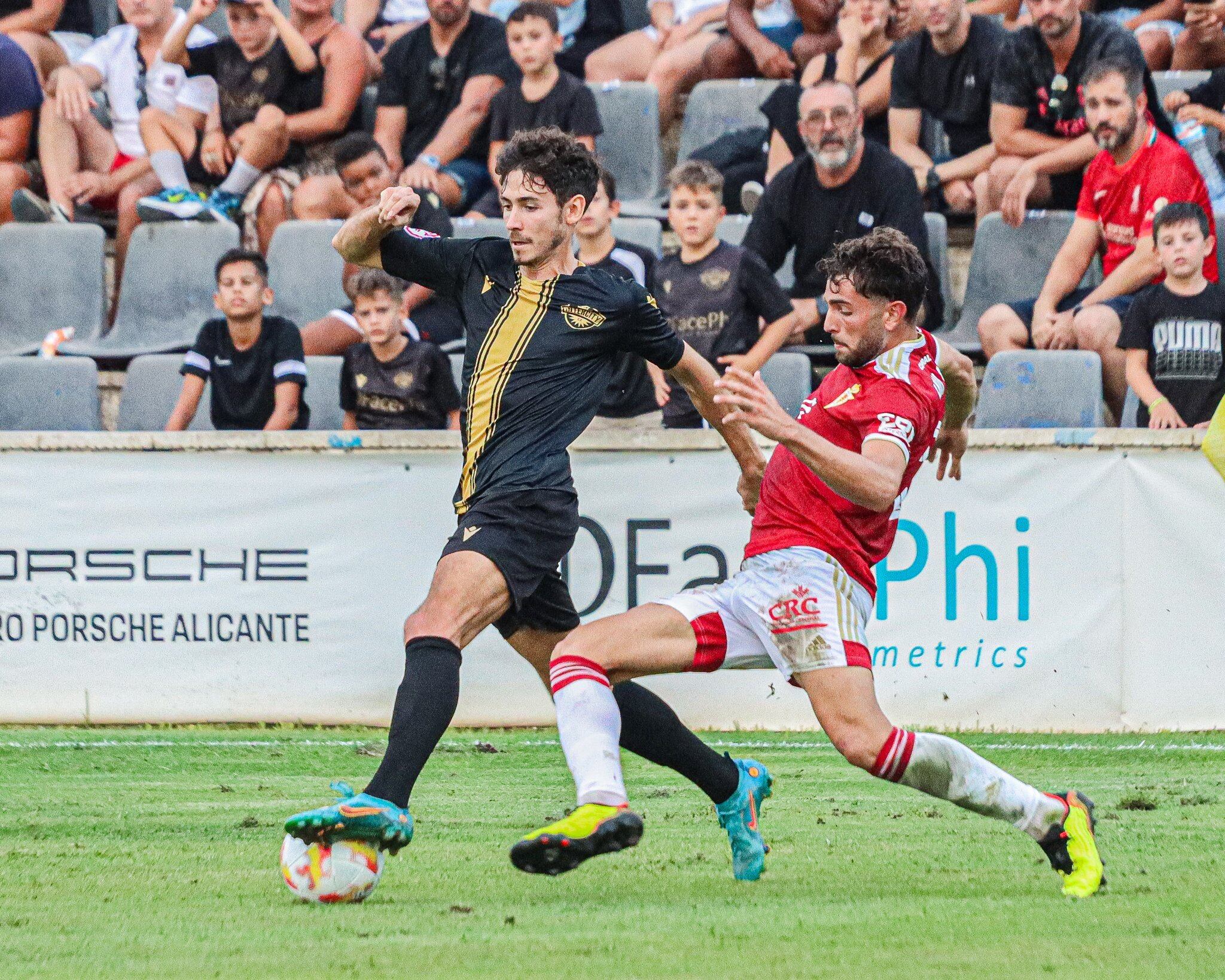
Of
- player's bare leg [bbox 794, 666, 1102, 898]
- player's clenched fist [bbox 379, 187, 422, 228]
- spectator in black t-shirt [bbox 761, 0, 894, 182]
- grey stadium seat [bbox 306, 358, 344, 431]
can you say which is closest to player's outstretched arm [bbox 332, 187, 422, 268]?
player's clenched fist [bbox 379, 187, 422, 228]

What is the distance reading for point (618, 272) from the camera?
8398 millimetres

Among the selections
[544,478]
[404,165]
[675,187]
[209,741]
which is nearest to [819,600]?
[544,478]

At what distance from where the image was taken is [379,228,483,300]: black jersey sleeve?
4.77 metres

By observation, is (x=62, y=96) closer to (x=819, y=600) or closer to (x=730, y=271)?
(x=730, y=271)

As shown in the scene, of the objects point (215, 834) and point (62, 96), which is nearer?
point (215, 834)

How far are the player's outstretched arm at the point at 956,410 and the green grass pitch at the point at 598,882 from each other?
116 cm

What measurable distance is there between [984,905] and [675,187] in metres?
5.13

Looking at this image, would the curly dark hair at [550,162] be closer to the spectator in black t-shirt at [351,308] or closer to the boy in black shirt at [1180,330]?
the boy in black shirt at [1180,330]

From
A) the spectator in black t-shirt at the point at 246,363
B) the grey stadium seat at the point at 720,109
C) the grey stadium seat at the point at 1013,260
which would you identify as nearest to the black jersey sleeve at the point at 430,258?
the spectator in black t-shirt at the point at 246,363

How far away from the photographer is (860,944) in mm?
3547

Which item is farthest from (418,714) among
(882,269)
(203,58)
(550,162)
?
(203,58)

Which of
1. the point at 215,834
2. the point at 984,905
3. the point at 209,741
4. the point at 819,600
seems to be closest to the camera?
the point at 984,905

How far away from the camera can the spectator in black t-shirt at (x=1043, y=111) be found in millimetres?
9234

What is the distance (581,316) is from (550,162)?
16.8 inches
